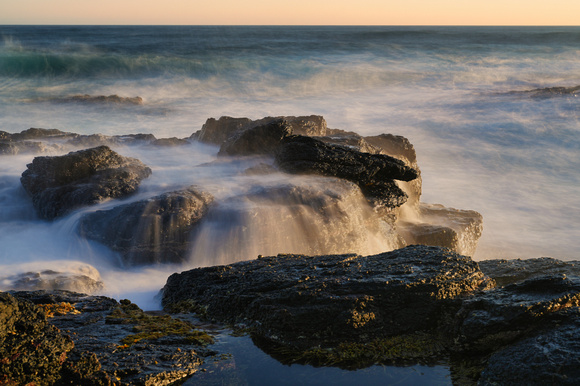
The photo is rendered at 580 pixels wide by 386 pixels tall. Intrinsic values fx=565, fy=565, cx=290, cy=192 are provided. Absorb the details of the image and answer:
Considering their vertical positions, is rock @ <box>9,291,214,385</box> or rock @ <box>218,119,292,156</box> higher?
rock @ <box>218,119,292,156</box>

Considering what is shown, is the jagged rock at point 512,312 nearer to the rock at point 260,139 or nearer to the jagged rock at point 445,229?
the jagged rock at point 445,229

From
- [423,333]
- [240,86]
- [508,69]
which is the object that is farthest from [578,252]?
[508,69]

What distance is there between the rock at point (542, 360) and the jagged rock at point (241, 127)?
6425mm

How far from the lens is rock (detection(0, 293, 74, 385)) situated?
3.21 m

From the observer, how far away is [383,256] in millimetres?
5145

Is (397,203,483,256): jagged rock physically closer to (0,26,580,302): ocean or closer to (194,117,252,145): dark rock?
(0,26,580,302): ocean

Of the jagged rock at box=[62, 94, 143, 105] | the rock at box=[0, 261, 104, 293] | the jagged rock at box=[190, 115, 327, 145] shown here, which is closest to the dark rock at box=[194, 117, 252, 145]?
the jagged rock at box=[190, 115, 327, 145]

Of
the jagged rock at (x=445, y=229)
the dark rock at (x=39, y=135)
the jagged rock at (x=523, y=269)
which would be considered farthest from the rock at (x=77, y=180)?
the jagged rock at (x=523, y=269)

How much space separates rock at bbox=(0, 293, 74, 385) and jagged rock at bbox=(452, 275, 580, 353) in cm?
267

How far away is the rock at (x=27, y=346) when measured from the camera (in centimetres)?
321

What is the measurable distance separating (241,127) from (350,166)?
2788mm

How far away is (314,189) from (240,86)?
73.7 feet

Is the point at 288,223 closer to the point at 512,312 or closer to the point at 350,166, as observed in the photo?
the point at 350,166

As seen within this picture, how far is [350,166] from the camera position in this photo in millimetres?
8055
